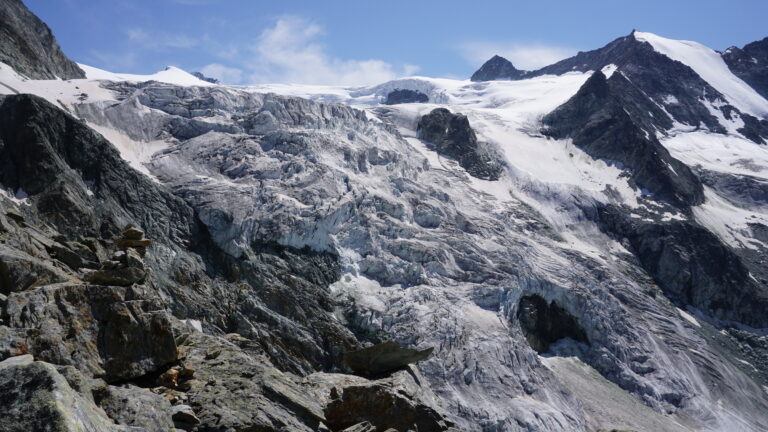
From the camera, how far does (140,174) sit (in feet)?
179

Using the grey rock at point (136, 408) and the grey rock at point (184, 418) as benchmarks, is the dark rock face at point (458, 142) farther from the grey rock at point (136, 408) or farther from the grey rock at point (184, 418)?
the grey rock at point (136, 408)

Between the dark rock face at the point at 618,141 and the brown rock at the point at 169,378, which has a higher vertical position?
the dark rock face at the point at 618,141

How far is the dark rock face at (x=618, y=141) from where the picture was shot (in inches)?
4099

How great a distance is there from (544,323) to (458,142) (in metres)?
38.5

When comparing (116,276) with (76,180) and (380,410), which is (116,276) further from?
(76,180)

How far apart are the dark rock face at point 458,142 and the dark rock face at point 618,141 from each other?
24.6 meters

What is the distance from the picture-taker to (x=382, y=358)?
17.8 meters

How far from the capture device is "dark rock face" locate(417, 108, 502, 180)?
299ft

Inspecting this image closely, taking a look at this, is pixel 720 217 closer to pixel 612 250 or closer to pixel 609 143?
pixel 609 143

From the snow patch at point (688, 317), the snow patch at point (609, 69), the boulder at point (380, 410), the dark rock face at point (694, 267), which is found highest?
the snow patch at point (609, 69)

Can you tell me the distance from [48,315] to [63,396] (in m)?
3.80

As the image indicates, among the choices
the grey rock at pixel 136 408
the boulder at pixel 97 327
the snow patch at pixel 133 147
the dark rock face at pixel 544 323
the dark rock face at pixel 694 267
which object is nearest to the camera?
the grey rock at pixel 136 408

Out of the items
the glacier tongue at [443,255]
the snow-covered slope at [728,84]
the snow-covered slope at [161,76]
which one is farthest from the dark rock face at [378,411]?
the snow-covered slope at [728,84]

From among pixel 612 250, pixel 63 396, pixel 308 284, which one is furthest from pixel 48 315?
pixel 612 250
